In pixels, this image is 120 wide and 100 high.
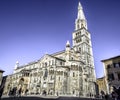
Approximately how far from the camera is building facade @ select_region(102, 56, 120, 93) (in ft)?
117

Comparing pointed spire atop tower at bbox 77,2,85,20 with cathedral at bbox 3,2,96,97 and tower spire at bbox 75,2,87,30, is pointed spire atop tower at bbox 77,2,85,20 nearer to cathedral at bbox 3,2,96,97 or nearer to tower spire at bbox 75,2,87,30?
tower spire at bbox 75,2,87,30

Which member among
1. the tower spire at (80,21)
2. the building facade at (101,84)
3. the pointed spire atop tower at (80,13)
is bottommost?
the building facade at (101,84)

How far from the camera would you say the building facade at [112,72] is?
117 feet

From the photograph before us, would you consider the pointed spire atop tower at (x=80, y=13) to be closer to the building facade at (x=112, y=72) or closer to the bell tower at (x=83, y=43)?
the bell tower at (x=83, y=43)

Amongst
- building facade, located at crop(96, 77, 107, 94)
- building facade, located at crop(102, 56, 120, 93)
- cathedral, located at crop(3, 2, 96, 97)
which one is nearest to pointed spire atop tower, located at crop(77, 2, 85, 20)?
cathedral, located at crop(3, 2, 96, 97)

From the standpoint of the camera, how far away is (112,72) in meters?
37.0

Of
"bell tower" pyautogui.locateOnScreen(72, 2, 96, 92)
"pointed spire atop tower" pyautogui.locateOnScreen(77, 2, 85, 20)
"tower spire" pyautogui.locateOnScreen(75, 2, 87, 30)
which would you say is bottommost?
"bell tower" pyautogui.locateOnScreen(72, 2, 96, 92)

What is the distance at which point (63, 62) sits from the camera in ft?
178

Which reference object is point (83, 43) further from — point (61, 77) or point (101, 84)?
point (61, 77)

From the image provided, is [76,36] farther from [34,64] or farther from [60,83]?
[60,83]

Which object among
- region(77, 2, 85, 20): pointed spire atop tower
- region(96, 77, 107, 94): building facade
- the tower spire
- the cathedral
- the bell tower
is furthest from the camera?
region(77, 2, 85, 20): pointed spire atop tower

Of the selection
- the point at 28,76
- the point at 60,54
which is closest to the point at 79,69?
the point at 60,54

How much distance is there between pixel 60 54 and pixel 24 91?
22269mm

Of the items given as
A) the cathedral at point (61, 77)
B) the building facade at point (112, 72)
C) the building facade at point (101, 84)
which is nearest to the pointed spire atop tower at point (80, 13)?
the cathedral at point (61, 77)
